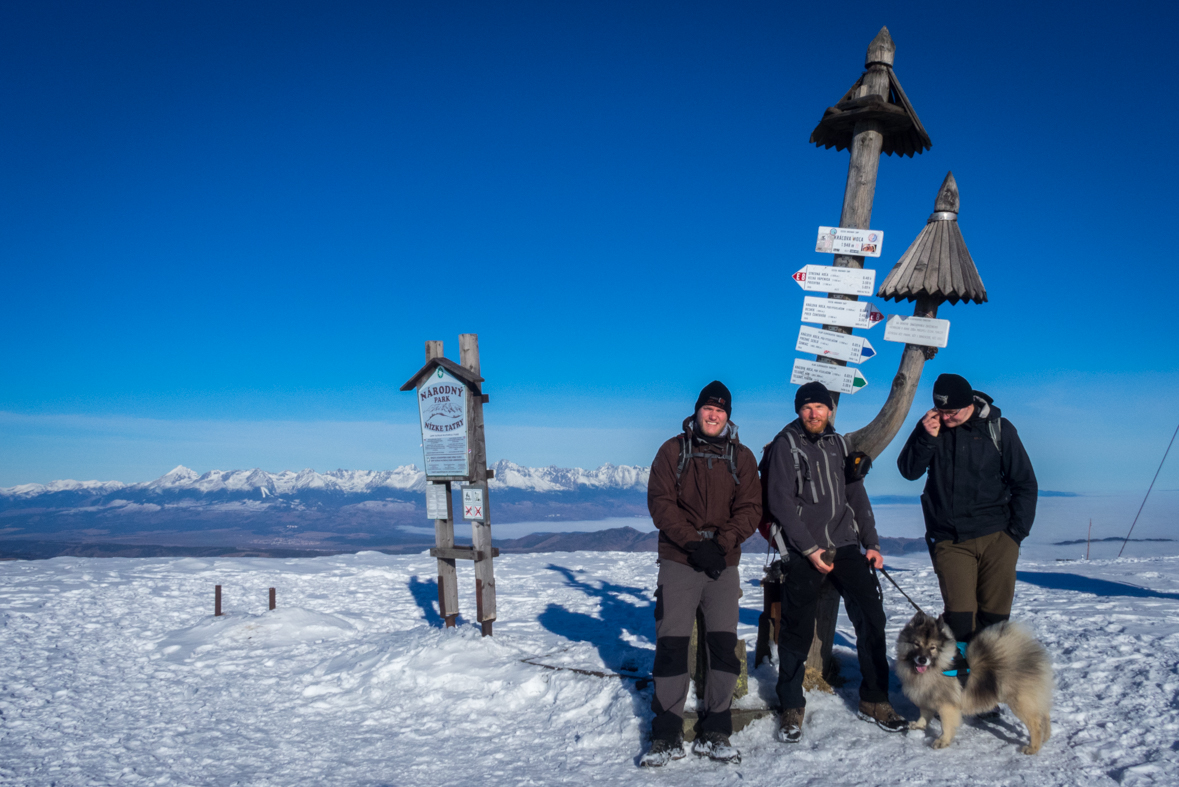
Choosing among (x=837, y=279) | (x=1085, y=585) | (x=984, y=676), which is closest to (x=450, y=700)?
(x=984, y=676)

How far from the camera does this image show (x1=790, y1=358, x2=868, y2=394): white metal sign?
5.62 metres

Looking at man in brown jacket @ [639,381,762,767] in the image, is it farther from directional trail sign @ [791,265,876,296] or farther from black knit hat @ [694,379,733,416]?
directional trail sign @ [791,265,876,296]

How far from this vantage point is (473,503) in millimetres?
8070

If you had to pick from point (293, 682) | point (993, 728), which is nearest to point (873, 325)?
point (993, 728)

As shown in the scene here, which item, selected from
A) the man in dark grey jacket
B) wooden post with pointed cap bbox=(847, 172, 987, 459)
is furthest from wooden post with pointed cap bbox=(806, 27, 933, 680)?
the man in dark grey jacket

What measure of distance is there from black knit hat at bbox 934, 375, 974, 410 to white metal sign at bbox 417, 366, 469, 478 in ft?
18.0

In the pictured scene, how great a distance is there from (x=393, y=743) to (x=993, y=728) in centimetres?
432

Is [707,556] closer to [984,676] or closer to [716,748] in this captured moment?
[716,748]

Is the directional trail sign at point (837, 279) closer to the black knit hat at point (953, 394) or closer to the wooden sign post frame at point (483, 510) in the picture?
the black knit hat at point (953, 394)

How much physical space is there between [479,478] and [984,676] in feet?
19.0

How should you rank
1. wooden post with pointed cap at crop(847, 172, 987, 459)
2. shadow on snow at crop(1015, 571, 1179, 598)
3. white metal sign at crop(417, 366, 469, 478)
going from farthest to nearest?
shadow on snow at crop(1015, 571, 1179, 598) < white metal sign at crop(417, 366, 469, 478) < wooden post with pointed cap at crop(847, 172, 987, 459)

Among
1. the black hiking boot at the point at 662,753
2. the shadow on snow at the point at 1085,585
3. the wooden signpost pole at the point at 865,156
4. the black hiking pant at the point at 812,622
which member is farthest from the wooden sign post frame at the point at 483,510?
the shadow on snow at the point at 1085,585

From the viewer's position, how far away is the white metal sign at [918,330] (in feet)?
18.7

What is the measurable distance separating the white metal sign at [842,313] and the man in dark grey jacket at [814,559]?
1.39 m
